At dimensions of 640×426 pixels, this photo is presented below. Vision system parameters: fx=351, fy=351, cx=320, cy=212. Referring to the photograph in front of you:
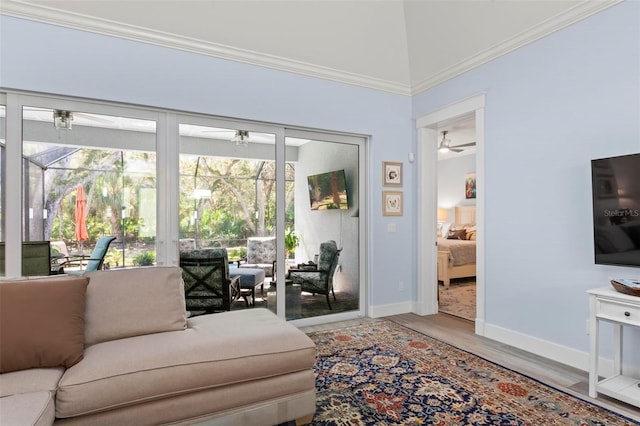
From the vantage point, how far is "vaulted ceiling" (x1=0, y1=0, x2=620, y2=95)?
301 cm

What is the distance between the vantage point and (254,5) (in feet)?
11.1

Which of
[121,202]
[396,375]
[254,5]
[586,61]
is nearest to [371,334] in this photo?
[396,375]

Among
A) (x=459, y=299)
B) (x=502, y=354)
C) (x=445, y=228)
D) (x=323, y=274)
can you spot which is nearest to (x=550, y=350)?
(x=502, y=354)

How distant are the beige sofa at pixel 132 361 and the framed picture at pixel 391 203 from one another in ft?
8.31

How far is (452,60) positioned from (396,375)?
334cm

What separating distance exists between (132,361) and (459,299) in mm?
4658

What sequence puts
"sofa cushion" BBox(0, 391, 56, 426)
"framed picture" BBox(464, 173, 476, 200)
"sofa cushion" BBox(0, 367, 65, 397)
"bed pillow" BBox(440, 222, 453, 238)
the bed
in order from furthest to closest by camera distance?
1. "bed pillow" BBox(440, 222, 453, 238)
2. "framed picture" BBox(464, 173, 476, 200)
3. the bed
4. "sofa cushion" BBox(0, 367, 65, 397)
5. "sofa cushion" BBox(0, 391, 56, 426)

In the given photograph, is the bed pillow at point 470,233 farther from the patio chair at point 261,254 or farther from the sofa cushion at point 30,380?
the sofa cushion at point 30,380

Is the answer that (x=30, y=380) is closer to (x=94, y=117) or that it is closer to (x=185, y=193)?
(x=185, y=193)

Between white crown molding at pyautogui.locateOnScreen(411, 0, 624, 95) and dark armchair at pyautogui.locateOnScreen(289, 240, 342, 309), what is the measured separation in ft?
7.69

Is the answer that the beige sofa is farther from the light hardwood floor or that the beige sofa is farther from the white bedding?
the white bedding

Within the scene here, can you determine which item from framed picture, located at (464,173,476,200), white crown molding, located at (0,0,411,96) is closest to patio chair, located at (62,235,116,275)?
white crown molding, located at (0,0,411,96)

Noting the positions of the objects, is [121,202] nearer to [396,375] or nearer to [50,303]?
[50,303]

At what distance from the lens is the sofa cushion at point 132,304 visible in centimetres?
212
